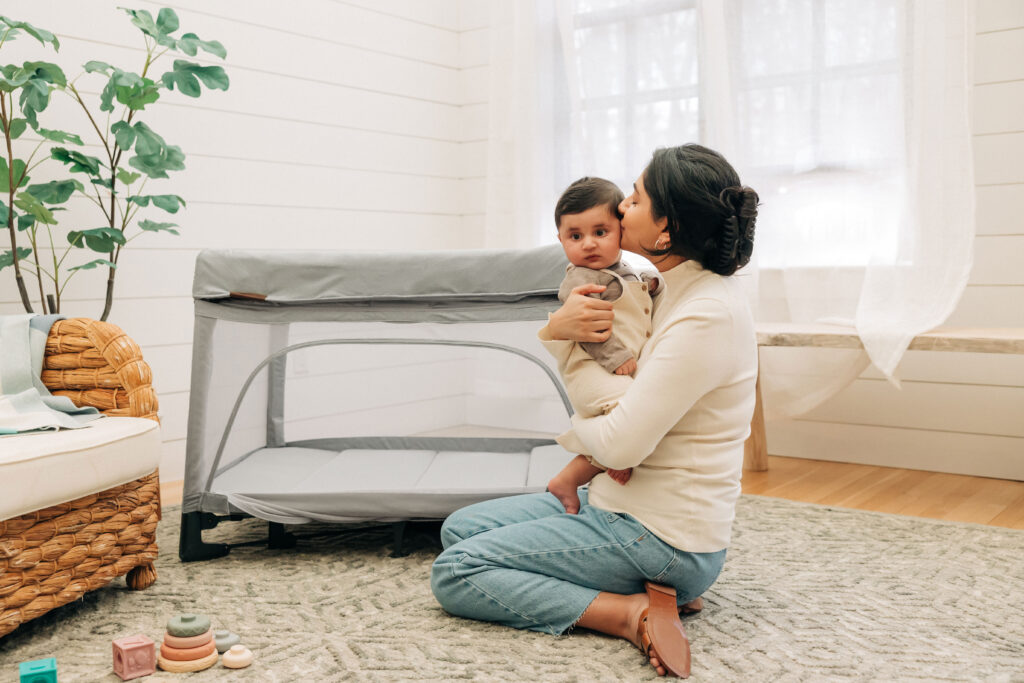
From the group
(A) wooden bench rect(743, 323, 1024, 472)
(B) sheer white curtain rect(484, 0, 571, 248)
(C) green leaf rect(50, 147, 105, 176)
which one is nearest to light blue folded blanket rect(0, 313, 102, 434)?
(C) green leaf rect(50, 147, 105, 176)

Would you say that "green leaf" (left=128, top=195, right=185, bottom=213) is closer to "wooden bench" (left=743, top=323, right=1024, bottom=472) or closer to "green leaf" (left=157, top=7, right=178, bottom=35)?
"green leaf" (left=157, top=7, right=178, bottom=35)

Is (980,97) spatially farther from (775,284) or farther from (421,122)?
(421,122)

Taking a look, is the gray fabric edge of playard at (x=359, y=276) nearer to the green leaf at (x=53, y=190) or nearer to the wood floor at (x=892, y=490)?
the green leaf at (x=53, y=190)

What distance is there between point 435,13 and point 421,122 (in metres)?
0.47

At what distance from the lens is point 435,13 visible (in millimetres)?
3730

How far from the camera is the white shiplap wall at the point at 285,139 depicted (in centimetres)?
270

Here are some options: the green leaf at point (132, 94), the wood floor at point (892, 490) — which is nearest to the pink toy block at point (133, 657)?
the wood floor at point (892, 490)

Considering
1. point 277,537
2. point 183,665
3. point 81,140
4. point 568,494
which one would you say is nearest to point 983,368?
point 568,494

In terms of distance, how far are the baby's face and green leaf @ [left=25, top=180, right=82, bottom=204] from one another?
1.45 meters

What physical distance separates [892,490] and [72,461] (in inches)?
83.5

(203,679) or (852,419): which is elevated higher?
(852,419)

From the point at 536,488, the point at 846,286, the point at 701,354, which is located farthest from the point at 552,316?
the point at 846,286

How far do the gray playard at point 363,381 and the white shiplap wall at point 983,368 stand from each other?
1341 mm

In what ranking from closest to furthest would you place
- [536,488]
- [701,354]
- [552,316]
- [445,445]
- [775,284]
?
[701,354] → [552,316] → [536,488] → [445,445] → [775,284]
